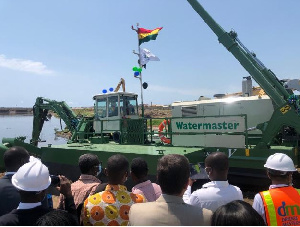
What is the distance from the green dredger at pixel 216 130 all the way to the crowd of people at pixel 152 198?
465 cm

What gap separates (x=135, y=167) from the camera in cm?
321

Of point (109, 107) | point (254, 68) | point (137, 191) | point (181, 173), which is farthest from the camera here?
point (109, 107)

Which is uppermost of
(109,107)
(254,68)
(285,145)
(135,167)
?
(254,68)

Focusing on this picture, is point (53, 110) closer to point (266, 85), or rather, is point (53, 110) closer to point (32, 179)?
point (266, 85)

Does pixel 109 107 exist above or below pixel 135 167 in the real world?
above

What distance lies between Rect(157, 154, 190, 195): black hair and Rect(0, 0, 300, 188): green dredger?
208 inches

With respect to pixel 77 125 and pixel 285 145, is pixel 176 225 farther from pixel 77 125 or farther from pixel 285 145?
pixel 77 125

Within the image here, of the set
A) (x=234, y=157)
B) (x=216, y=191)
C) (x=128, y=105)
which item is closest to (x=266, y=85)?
(x=234, y=157)

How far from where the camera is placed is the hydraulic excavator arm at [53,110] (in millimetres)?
12602

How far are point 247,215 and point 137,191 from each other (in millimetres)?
1770

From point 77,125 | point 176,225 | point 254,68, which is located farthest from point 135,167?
point 77,125

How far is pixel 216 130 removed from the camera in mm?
7914

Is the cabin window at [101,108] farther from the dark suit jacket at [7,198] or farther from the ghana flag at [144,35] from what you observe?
the dark suit jacket at [7,198]

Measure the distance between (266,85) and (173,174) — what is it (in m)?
7.58
